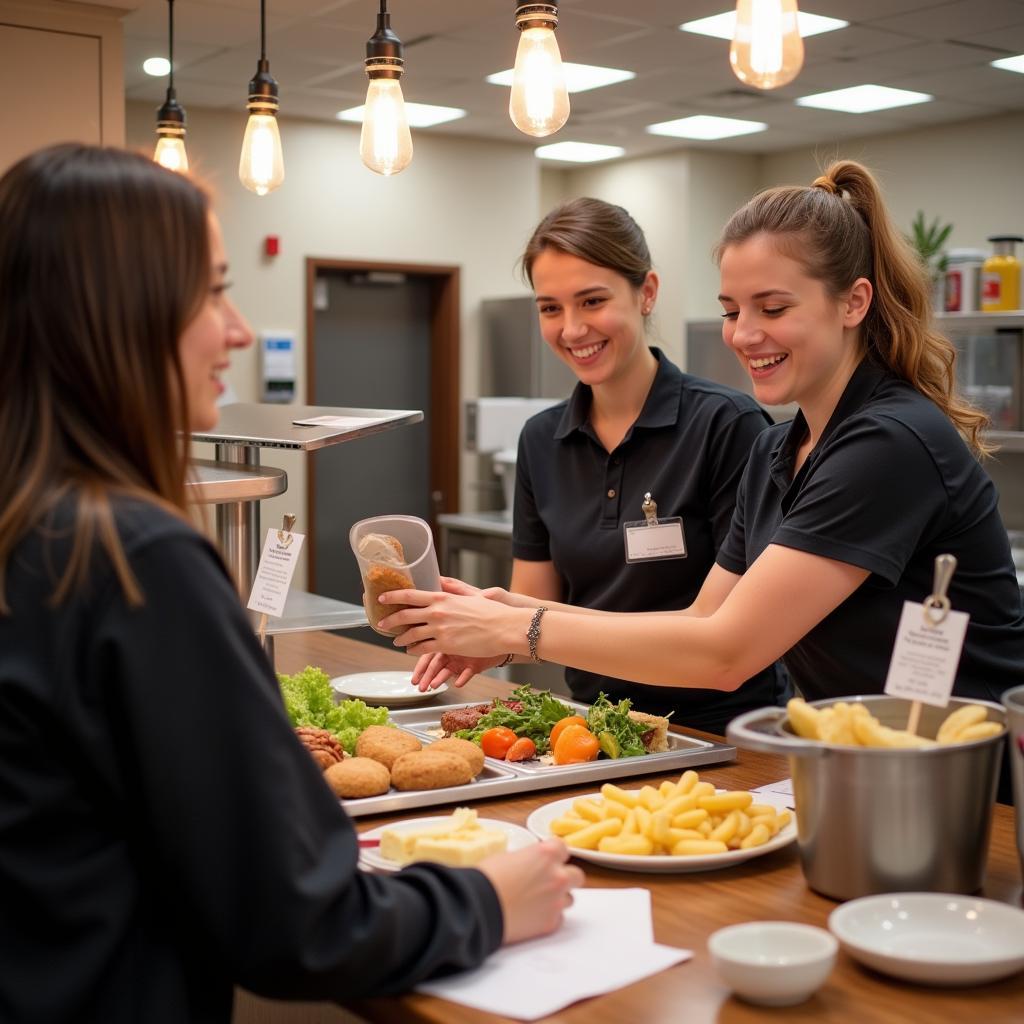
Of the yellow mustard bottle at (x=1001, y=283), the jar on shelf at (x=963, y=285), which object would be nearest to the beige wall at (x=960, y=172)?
the jar on shelf at (x=963, y=285)

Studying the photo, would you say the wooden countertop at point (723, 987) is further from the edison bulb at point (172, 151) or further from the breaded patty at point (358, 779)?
the edison bulb at point (172, 151)

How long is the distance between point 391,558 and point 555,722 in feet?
1.30

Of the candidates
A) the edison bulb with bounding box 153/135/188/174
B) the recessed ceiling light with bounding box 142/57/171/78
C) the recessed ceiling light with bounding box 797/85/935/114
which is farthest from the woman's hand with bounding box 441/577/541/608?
the recessed ceiling light with bounding box 797/85/935/114

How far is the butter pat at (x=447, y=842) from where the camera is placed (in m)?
1.41

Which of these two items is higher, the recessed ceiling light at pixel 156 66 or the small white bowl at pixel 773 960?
the recessed ceiling light at pixel 156 66

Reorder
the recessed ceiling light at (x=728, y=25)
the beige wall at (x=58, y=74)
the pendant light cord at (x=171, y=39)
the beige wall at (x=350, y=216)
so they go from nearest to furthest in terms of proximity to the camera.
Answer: the pendant light cord at (x=171, y=39) → the beige wall at (x=58, y=74) → the recessed ceiling light at (x=728, y=25) → the beige wall at (x=350, y=216)

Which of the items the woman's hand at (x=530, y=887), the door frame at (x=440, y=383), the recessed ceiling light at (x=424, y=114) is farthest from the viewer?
the door frame at (x=440, y=383)

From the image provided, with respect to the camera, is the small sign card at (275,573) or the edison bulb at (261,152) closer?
the small sign card at (275,573)

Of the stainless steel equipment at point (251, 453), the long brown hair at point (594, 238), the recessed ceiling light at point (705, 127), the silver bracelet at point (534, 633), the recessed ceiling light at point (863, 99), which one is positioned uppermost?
the recessed ceiling light at point (705, 127)

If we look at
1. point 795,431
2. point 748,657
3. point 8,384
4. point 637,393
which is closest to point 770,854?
point 748,657

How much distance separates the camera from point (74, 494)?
1.04m

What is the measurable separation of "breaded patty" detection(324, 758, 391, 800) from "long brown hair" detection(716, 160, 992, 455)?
0.93 m

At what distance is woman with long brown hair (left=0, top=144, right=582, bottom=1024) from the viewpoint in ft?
3.28

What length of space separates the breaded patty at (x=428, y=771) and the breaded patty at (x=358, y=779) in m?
0.02
